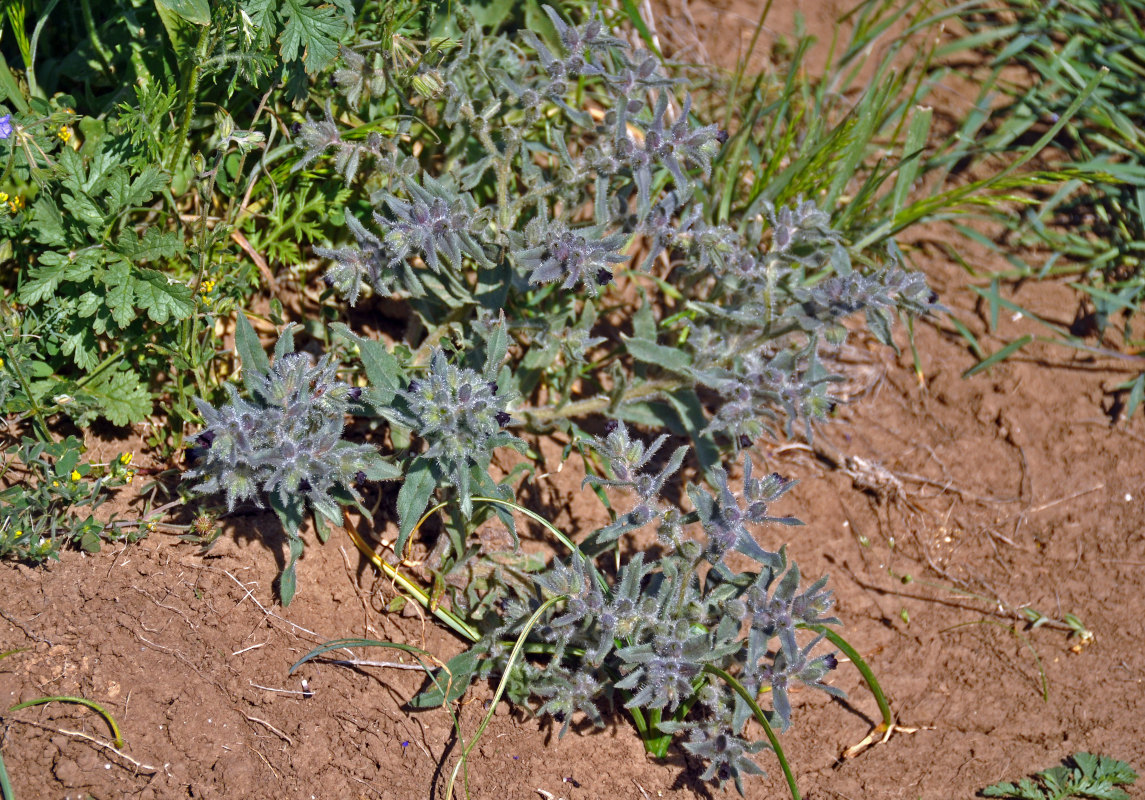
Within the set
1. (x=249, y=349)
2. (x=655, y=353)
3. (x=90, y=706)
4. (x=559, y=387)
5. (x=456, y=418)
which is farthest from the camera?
(x=559, y=387)

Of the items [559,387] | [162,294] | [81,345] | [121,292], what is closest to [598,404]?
[559,387]

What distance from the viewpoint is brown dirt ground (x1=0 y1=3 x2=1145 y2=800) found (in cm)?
261

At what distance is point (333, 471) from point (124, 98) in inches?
64.0

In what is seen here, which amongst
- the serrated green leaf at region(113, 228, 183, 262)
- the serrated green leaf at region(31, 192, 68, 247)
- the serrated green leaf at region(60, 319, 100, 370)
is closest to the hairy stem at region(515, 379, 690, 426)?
the serrated green leaf at region(113, 228, 183, 262)

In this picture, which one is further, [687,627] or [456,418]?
[687,627]

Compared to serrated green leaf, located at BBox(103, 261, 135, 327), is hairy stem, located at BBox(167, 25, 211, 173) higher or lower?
higher

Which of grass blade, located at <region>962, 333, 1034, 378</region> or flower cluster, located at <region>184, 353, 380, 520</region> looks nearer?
flower cluster, located at <region>184, 353, 380, 520</region>

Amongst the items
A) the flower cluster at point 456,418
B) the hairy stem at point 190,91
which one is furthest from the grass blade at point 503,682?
the hairy stem at point 190,91

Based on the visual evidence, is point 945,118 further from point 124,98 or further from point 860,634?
point 124,98

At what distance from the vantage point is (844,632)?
3.43 meters

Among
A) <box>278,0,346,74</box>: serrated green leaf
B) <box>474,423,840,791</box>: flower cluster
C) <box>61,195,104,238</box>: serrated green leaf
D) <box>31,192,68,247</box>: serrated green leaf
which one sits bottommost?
<box>474,423,840,791</box>: flower cluster

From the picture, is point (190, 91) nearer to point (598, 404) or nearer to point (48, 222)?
point (48, 222)

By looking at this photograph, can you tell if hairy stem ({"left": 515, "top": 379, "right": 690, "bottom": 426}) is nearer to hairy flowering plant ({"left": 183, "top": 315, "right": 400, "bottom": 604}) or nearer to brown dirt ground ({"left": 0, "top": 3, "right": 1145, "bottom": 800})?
brown dirt ground ({"left": 0, "top": 3, "right": 1145, "bottom": 800})

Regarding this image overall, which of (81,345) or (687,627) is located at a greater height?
(81,345)
